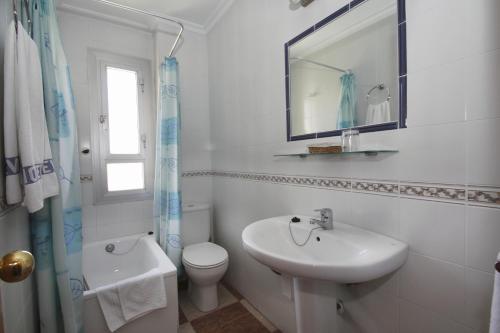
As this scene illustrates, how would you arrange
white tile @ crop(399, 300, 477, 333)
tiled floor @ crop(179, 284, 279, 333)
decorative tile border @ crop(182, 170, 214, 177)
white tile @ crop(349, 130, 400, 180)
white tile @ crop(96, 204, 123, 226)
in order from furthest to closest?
decorative tile border @ crop(182, 170, 214, 177) → white tile @ crop(96, 204, 123, 226) → tiled floor @ crop(179, 284, 279, 333) → white tile @ crop(349, 130, 400, 180) → white tile @ crop(399, 300, 477, 333)

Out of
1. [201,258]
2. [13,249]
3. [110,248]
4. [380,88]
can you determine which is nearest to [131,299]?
[201,258]

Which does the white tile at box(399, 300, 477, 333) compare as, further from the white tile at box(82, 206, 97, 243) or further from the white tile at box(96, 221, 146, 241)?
the white tile at box(82, 206, 97, 243)

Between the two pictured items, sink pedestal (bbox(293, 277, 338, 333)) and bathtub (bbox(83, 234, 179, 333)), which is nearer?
sink pedestal (bbox(293, 277, 338, 333))

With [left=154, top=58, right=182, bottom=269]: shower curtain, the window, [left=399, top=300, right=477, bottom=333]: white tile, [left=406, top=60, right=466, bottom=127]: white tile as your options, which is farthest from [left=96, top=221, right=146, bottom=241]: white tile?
[left=406, top=60, right=466, bottom=127]: white tile

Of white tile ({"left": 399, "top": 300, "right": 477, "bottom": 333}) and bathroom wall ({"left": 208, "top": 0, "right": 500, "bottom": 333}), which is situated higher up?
bathroom wall ({"left": 208, "top": 0, "right": 500, "bottom": 333})

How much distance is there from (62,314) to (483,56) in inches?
77.1

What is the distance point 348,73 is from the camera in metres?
1.14

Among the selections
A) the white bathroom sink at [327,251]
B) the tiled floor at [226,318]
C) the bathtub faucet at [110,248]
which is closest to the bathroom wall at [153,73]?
the bathtub faucet at [110,248]

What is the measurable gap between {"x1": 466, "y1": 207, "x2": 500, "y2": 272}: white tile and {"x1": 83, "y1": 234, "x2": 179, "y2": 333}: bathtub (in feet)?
4.88

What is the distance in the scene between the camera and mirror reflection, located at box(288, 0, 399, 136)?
3.17 feet

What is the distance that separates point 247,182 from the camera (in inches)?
73.0

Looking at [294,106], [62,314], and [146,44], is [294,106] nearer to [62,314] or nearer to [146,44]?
[62,314]

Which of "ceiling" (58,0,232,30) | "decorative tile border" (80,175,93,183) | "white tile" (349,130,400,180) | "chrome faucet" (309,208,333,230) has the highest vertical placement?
"ceiling" (58,0,232,30)

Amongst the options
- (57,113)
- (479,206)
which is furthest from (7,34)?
(479,206)
